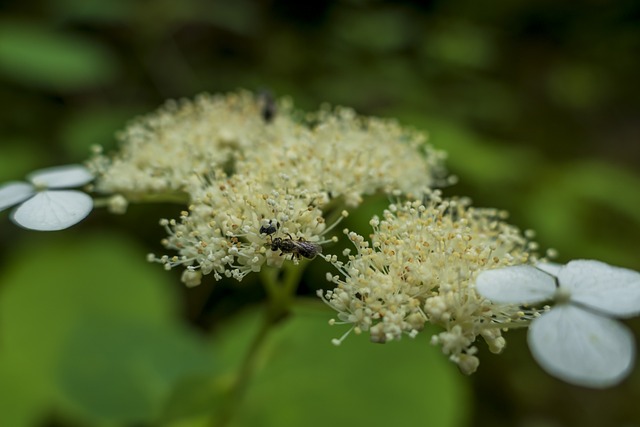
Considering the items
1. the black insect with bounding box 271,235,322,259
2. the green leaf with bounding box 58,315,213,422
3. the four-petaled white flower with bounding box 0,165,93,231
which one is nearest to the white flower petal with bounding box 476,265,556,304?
the black insect with bounding box 271,235,322,259

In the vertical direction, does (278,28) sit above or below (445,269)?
above

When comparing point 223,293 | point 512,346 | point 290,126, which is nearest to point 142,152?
point 290,126

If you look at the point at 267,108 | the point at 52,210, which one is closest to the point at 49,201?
the point at 52,210

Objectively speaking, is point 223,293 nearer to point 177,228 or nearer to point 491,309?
point 177,228

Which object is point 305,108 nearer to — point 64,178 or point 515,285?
point 64,178

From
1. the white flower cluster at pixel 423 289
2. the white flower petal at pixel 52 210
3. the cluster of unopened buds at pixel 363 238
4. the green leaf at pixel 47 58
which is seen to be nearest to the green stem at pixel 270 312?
the cluster of unopened buds at pixel 363 238

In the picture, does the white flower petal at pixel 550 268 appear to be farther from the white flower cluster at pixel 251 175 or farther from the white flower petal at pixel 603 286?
the white flower cluster at pixel 251 175

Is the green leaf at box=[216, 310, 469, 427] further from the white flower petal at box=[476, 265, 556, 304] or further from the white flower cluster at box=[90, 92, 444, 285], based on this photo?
the white flower petal at box=[476, 265, 556, 304]
